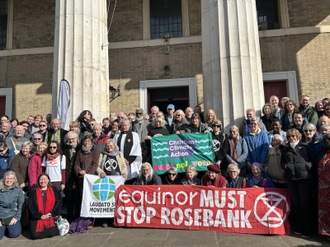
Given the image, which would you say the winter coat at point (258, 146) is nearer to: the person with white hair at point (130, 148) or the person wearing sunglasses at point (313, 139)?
the person wearing sunglasses at point (313, 139)

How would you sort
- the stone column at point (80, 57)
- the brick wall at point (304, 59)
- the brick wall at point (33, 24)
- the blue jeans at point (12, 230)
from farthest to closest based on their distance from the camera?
1. the brick wall at point (33, 24)
2. the brick wall at point (304, 59)
3. the stone column at point (80, 57)
4. the blue jeans at point (12, 230)

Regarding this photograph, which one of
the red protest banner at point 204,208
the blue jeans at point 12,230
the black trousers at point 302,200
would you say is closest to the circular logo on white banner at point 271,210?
the red protest banner at point 204,208

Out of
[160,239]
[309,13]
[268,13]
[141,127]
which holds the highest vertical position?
[268,13]

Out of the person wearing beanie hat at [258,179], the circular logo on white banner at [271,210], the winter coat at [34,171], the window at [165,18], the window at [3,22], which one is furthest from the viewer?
the window at [3,22]

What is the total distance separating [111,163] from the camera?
5.45m

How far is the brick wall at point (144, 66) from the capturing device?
11742 millimetres

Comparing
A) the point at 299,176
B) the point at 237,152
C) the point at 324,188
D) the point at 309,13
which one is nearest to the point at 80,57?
the point at 237,152

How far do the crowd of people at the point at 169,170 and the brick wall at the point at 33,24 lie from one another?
7496mm

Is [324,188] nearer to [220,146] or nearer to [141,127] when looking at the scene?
[220,146]

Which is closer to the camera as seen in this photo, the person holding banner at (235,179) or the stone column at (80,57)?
the person holding banner at (235,179)

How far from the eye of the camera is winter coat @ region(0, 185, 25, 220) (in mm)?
4996

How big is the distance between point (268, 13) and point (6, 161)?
11375mm

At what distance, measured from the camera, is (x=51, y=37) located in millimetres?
12453

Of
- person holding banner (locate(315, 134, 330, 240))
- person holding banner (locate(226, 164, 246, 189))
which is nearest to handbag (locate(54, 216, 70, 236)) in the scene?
person holding banner (locate(226, 164, 246, 189))
